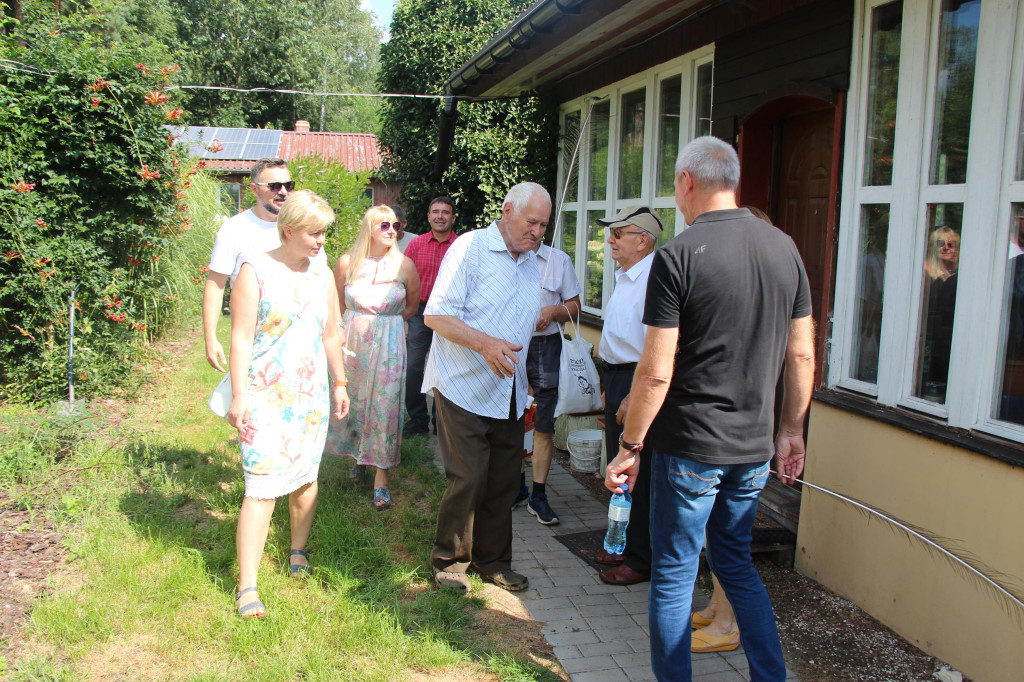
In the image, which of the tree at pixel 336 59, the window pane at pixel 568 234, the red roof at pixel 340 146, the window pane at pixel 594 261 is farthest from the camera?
the tree at pixel 336 59

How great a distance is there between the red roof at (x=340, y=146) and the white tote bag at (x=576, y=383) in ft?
79.9

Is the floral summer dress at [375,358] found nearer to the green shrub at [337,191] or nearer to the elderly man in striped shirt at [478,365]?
the elderly man in striped shirt at [478,365]

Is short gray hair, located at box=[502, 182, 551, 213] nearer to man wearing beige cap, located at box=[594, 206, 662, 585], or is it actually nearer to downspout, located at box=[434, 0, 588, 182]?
man wearing beige cap, located at box=[594, 206, 662, 585]

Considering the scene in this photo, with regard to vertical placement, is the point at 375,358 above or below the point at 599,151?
below

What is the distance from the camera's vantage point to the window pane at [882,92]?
3.54m

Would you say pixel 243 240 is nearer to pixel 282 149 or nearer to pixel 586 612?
pixel 586 612

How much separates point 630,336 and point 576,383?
2.72 feet

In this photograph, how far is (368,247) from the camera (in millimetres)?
4832

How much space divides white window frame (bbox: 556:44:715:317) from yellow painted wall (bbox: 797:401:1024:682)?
2.32 m

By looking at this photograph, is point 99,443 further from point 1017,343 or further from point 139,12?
point 139,12

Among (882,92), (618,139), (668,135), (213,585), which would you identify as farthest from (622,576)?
(618,139)

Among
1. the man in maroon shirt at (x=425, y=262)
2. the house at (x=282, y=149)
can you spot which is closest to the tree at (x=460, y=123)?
the man in maroon shirt at (x=425, y=262)

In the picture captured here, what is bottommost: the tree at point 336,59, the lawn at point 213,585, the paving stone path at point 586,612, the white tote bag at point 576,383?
the paving stone path at point 586,612

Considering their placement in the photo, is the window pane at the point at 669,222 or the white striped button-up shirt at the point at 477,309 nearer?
the white striped button-up shirt at the point at 477,309
